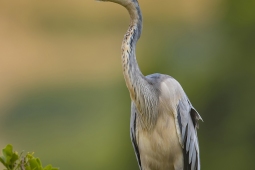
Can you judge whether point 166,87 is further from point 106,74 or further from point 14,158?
point 106,74

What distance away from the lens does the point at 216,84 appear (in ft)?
34.7

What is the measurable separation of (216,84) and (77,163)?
91.4 inches

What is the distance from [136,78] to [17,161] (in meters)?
1.28

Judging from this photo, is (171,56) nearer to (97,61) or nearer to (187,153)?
(97,61)

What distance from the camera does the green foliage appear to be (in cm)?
245

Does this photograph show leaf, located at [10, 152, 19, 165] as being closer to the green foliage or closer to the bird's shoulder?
the green foliage

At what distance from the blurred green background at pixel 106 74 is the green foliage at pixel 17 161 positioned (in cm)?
699

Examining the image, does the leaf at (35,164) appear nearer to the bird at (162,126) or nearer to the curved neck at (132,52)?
the curved neck at (132,52)

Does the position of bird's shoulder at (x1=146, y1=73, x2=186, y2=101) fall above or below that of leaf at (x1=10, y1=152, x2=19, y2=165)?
above

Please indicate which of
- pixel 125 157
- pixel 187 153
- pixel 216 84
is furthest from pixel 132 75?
pixel 216 84

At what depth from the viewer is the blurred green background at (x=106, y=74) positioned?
32.9 ft

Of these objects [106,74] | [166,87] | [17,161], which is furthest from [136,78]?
[106,74]

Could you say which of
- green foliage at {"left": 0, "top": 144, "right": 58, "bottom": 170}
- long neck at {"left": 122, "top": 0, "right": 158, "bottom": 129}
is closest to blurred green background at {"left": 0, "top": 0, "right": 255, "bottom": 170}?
long neck at {"left": 122, "top": 0, "right": 158, "bottom": 129}

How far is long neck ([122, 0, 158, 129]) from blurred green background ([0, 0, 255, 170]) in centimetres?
557
